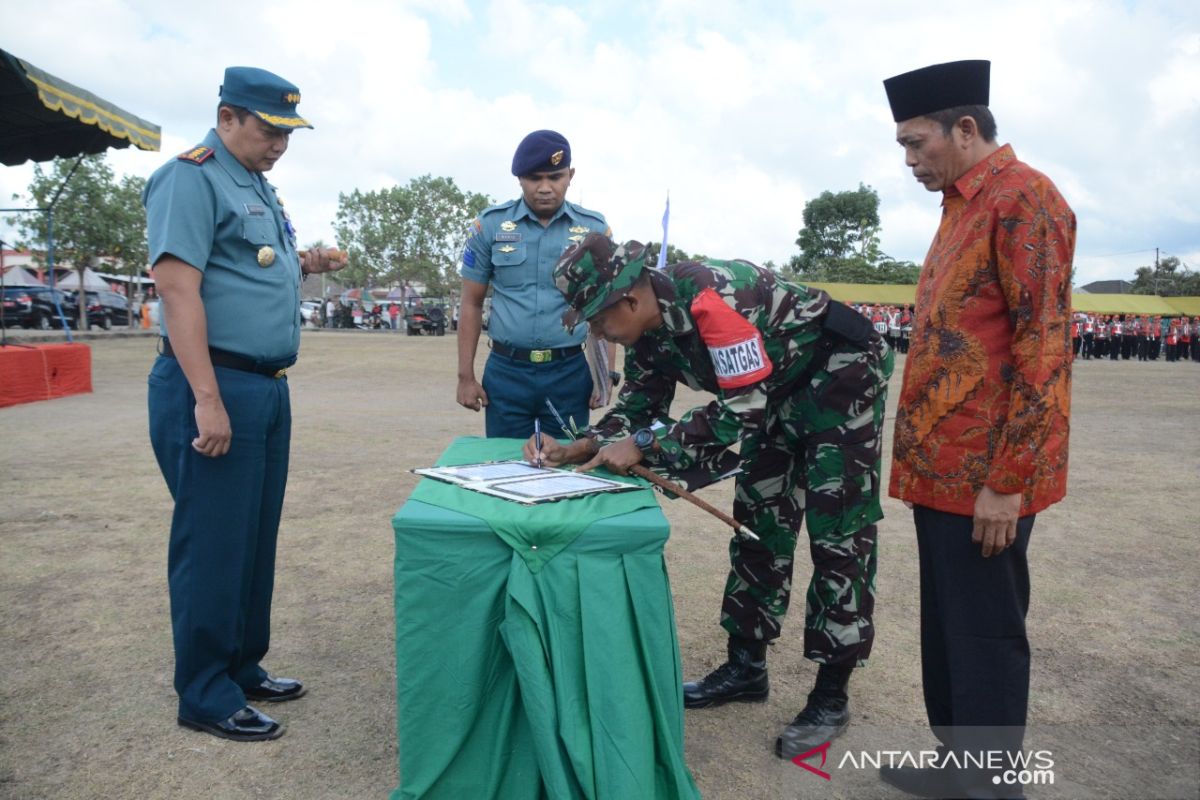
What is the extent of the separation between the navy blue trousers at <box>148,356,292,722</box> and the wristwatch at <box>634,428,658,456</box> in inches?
47.7

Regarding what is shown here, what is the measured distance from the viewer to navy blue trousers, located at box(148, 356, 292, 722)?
8.27 ft

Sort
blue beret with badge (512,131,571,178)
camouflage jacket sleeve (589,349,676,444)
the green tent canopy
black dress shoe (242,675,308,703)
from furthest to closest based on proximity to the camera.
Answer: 1. the green tent canopy
2. blue beret with badge (512,131,571,178)
3. black dress shoe (242,675,308,703)
4. camouflage jacket sleeve (589,349,676,444)

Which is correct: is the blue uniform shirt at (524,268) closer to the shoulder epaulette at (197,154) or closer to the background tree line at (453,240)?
the shoulder epaulette at (197,154)

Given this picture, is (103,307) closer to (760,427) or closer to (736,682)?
(736,682)

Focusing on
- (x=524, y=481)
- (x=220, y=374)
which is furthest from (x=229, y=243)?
(x=524, y=481)

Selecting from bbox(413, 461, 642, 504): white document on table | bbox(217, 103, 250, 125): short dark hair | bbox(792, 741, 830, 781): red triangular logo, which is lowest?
bbox(792, 741, 830, 781): red triangular logo

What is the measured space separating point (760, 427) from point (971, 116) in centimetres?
98

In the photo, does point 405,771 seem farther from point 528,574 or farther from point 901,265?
point 901,265

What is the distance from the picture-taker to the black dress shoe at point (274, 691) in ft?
9.18

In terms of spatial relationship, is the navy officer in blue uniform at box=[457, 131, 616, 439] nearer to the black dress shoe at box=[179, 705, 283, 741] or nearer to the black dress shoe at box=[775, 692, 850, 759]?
the black dress shoe at box=[179, 705, 283, 741]

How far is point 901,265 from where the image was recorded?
48.3 m

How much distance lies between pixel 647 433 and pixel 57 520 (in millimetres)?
4015

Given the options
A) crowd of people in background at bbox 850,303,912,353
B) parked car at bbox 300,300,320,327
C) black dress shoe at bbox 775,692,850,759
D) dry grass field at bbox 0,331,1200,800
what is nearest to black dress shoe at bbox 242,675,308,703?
dry grass field at bbox 0,331,1200,800

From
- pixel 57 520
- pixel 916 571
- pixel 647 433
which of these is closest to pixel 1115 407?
pixel 916 571
